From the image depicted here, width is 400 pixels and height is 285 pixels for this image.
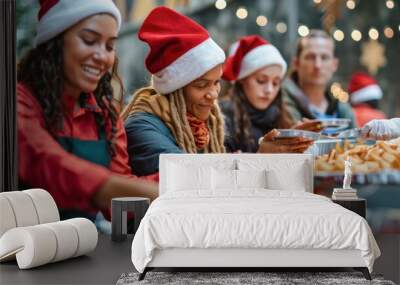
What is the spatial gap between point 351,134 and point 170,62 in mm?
2049

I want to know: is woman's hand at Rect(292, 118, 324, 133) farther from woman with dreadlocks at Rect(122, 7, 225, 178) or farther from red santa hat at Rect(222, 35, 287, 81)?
woman with dreadlocks at Rect(122, 7, 225, 178)

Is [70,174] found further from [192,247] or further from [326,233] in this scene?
[326,233]

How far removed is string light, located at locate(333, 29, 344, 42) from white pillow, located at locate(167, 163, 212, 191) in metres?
2.05

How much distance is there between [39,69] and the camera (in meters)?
6.84

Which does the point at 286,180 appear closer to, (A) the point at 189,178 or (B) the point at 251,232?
(A) the point at 189,178

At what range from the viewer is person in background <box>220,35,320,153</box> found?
686 cm

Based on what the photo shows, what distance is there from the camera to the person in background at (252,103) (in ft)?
22.5

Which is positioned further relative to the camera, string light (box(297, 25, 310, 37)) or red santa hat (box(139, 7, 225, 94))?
string light (box(297, 25, 310, 37))

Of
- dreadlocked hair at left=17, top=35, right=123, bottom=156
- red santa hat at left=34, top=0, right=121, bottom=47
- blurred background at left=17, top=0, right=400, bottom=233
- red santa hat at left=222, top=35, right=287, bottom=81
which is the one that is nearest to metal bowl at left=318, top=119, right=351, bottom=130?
blurred background at left=17, top=0, right=400, bottom=233

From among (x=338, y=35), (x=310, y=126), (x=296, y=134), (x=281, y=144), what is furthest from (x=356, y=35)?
(x=281, y=144)

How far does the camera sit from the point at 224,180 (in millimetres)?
6012

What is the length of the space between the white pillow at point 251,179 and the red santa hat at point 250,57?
1.26 m

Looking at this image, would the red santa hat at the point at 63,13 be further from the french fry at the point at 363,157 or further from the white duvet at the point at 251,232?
the white duvet at the point at 251,232

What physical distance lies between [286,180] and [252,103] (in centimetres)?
110
